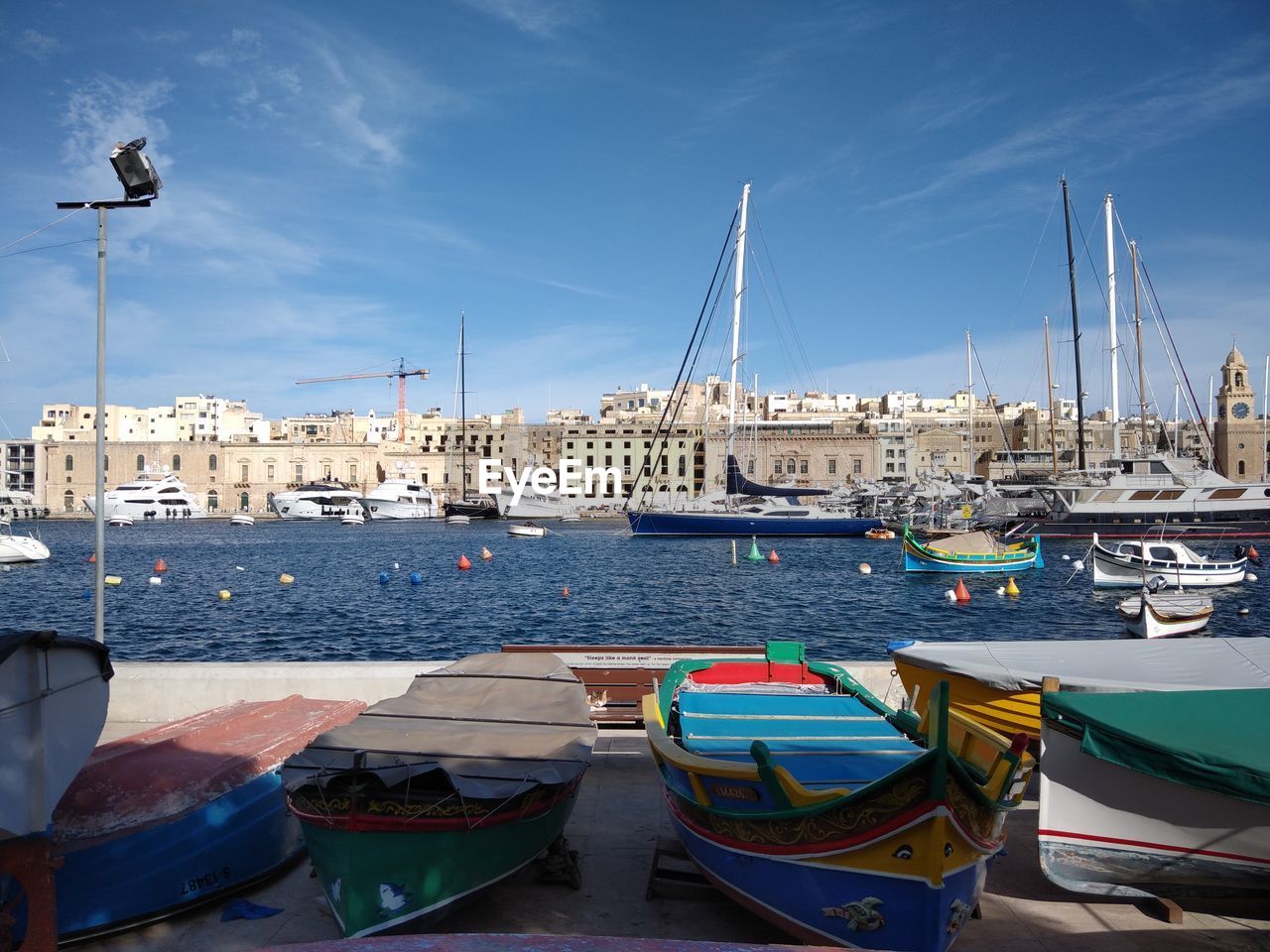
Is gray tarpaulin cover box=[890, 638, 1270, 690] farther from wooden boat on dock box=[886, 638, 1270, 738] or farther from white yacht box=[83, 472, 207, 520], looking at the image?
white yacht box=[83, 472, 207, 520]

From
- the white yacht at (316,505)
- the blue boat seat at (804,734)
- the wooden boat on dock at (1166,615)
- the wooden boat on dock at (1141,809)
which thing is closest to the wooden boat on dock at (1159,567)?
the wooden boat on dock at (1166,615)

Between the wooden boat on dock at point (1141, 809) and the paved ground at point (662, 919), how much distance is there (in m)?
0.18

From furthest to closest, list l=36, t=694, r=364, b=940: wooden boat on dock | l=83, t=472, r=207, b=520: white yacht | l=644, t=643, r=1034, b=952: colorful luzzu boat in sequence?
l=83, t=472, r=207, b=520: white yacht
l=36, t=694, r=364, b=940: wooden boat on dock
l=644, t=643, r=1034, b=952: colorful luzzu boat

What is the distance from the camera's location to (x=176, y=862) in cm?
454

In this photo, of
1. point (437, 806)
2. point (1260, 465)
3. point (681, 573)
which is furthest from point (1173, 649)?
point (1260, 465)

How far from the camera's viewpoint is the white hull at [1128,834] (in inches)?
179

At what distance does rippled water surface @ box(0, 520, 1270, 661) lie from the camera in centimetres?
2038

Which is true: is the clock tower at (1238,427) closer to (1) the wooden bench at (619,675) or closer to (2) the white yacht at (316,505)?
(2) the white yacht at (316,505)

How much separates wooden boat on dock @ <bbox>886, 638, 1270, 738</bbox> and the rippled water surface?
11.3 m

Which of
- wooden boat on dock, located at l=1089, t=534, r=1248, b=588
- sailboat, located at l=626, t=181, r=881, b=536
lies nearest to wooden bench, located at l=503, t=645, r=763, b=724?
wooden boat on dock, located at l=1089, t=534, r=1248, b=588

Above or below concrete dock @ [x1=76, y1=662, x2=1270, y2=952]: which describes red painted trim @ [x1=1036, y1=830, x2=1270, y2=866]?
above

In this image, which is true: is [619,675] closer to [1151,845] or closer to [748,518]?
[1151,845]

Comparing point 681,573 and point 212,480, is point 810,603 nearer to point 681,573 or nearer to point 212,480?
point 681,573

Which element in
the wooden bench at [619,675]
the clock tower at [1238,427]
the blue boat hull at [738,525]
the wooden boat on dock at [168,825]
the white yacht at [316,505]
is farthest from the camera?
the clock tower at [1238,427]
